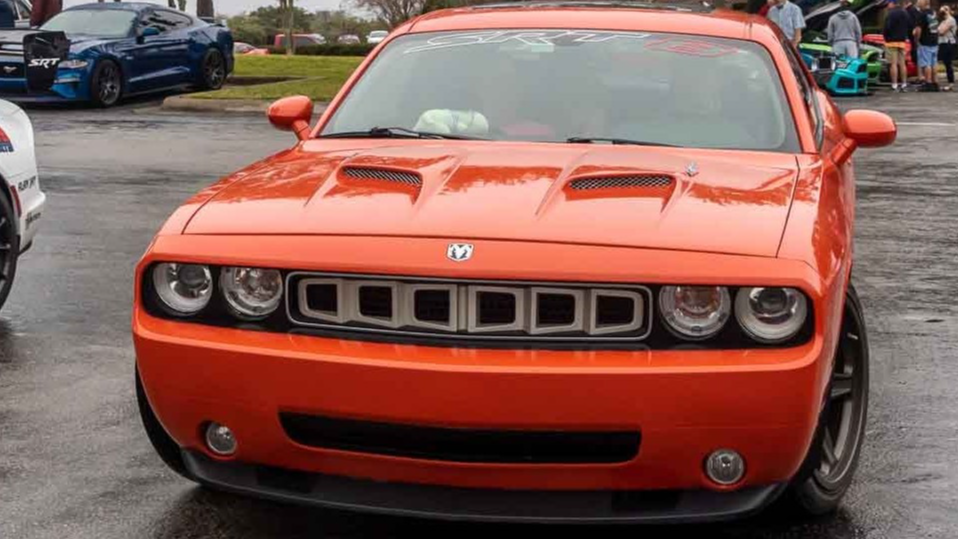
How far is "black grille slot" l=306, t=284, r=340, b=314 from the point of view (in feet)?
11.8

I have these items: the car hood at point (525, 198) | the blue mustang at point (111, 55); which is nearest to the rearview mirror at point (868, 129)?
the car hood at point (525, 198)

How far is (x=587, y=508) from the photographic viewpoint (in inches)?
138

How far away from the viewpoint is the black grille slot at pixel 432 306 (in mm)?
3500

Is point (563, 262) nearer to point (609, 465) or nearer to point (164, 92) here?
point (609, 465)

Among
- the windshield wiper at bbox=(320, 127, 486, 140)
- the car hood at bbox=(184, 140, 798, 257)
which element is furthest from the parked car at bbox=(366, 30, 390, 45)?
the car hood at bbox=(184, 140, 798, 257)

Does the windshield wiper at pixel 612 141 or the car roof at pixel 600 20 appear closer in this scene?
the windshield wiper at pixel 612 141

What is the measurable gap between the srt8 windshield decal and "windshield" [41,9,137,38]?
16433mm

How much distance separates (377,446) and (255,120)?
1541cm

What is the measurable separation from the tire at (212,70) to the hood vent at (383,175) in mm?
19334

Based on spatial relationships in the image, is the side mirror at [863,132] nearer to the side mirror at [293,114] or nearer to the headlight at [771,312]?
the headlight at [771,312]

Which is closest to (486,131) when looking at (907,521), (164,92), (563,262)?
(563,262)

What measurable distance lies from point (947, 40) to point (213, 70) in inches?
491

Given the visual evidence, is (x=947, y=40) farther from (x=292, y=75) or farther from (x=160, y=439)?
(x=160, y=439)

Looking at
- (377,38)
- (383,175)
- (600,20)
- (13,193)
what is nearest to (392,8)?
(377,38)
